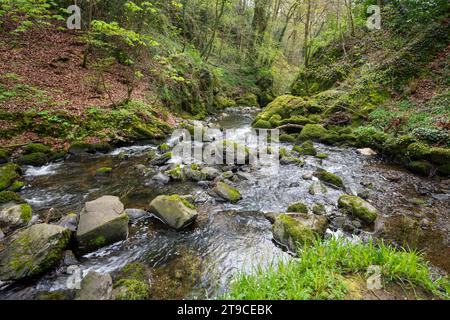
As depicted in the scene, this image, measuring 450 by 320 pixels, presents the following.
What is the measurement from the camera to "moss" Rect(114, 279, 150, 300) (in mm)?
3086

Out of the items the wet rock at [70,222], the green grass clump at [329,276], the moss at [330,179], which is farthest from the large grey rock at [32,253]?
the moss at [330,179]

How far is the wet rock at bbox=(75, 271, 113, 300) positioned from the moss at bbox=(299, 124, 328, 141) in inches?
415

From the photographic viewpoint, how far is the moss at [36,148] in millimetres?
7465

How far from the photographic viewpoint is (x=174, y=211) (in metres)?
5.00

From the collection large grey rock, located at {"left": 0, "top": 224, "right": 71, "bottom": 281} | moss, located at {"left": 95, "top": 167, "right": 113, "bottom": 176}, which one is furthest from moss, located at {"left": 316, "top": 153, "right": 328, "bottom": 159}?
large grey rock, located at {"left": 0, "top": 224, "right": 71, "bottom": 281}

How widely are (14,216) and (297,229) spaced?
5261 mm

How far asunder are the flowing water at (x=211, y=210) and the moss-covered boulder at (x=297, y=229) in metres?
0.20

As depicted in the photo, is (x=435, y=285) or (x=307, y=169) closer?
(x=435, y=285)

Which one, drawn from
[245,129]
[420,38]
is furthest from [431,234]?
[420,38]

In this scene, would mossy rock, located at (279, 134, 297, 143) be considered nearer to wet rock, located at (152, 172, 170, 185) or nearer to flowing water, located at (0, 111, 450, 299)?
Answer: flowing water, located at (0, 111, 450, 299)

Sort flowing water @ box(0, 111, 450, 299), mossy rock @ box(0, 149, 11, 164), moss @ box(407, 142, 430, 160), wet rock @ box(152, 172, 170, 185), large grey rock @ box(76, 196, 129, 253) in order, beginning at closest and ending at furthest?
1. flowing water @ box(0, 111, 450, 299)
2. large grey rock @ box(76, 196, 129, 253)
3. mossy rock @ box(0, 149, 11, 164)
4. wet rock @ box(152, 172, 170, 185)
5. moss @ box(407, 142, 430, 160)

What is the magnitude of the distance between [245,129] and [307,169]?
21.9ft

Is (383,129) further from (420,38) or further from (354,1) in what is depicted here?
(354,1)

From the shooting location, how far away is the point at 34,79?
32.2ft
